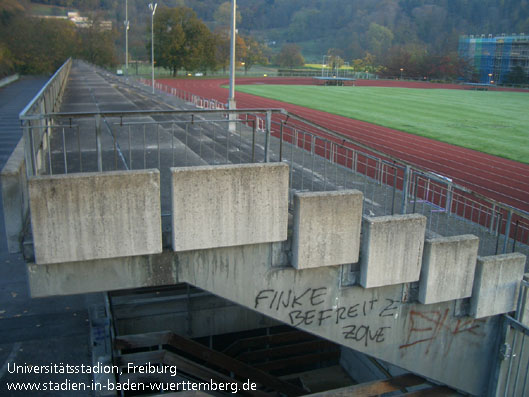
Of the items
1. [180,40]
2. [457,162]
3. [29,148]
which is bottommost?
[457,162]

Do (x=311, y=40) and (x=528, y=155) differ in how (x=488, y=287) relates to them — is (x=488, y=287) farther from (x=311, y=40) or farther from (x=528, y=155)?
(x=311, y=40)

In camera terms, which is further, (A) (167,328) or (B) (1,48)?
(B) (1,48)

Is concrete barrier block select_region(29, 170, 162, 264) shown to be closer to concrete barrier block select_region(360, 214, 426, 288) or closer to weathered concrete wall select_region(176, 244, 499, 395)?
weathered concrete wall select_region(176, 244, 499, 395)

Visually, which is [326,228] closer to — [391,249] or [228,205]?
[391,249]

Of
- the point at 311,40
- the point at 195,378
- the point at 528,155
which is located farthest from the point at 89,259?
the point at 311,40

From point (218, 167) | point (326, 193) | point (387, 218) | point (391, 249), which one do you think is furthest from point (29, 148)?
point (391, 249)

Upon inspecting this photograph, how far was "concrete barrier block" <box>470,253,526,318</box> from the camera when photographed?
761 cm

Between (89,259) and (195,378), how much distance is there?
4532mm

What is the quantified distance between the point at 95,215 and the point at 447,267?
194 inches

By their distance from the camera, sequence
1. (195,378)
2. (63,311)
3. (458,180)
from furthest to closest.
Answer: (458,180), (195,378), (63,311)

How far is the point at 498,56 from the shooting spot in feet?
313

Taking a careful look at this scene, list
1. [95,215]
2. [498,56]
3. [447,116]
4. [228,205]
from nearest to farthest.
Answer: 1. [95,215]
2. [228,205]
3. [447,116]
4. [498,56]

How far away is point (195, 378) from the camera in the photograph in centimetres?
948

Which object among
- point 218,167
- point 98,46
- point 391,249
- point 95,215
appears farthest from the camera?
point 98,46
